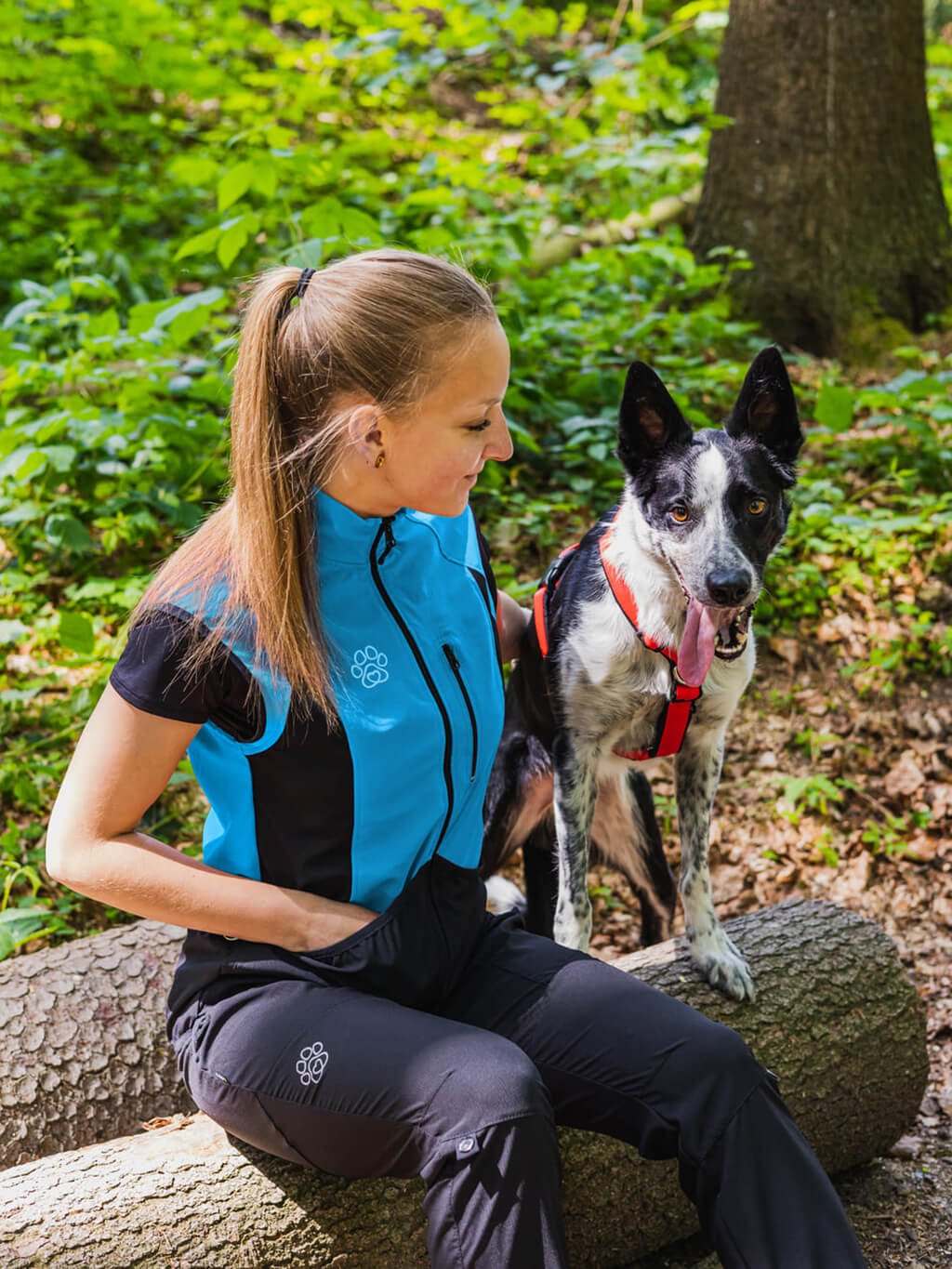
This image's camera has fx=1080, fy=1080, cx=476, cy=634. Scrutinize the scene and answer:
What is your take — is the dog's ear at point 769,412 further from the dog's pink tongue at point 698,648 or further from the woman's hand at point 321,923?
the woman's hand at point 321,923

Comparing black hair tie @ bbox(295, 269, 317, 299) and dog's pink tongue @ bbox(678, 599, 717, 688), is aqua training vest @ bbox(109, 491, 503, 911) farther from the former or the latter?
dog's pink tongue @ bbox(678, 599, 717, 688)

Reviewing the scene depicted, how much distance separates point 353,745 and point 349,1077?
53 centimetres

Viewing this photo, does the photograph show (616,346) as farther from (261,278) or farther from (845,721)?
(261,278)

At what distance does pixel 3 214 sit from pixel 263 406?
6642 millimetres

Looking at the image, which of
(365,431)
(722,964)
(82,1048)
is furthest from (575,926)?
(365,431)

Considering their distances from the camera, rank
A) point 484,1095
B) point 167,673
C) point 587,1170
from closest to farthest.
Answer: point 484,1095 → point 167,673 → point 587,1170

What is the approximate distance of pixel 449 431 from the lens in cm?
186

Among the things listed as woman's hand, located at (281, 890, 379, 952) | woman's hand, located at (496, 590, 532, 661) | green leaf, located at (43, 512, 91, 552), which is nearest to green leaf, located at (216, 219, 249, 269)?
green leaf, located at (43, 512, 91, 552)

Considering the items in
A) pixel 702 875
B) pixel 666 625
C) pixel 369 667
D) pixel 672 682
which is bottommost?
pixel 702 875

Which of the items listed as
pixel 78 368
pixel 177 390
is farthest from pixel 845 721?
pixel 78 368

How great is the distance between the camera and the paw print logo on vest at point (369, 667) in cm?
191

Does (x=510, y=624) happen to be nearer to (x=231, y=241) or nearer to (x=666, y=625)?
(x=666, y=625)

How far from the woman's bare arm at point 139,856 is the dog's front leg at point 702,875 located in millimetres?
1039

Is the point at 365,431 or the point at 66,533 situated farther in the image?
the point at 66,533
